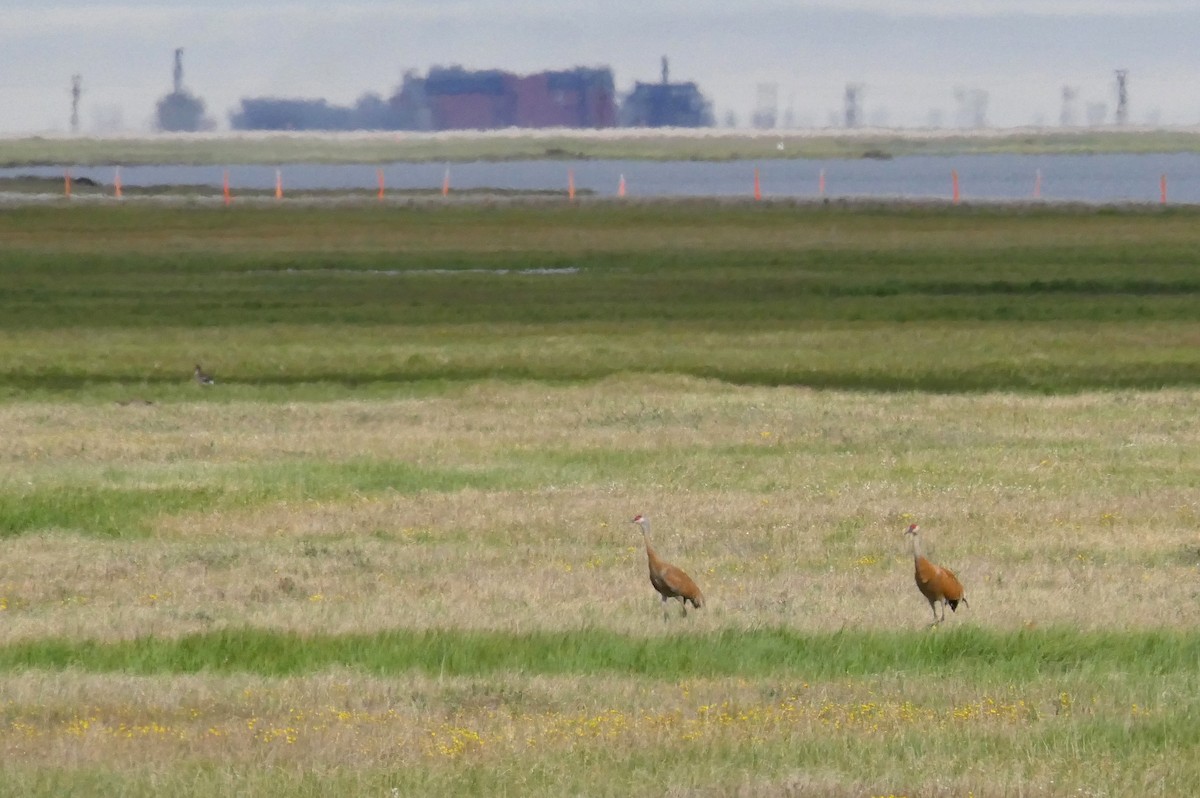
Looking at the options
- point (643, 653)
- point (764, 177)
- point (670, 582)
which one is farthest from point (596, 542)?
point (764, 177)

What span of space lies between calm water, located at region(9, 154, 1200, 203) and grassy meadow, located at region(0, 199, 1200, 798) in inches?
1932

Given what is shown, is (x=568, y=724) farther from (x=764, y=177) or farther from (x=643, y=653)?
(x=764, y=177)

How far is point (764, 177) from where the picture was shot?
133 m

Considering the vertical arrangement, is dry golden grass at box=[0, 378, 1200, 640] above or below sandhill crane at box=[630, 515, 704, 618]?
below

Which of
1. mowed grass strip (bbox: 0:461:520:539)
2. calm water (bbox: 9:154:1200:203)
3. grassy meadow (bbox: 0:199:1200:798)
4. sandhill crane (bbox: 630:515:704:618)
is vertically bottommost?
mowed grass strip (bbox: 0:461:520:539)

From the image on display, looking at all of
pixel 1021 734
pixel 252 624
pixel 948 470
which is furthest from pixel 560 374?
pixel 1021 734

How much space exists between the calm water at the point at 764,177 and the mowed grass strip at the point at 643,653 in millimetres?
72164

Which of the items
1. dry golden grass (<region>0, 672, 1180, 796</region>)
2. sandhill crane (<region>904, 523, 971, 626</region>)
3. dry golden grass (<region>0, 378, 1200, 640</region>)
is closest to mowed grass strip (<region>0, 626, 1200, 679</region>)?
sandhill crane (<region>904, 523, 971, 626</region>)

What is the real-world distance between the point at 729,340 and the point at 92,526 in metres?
20.4

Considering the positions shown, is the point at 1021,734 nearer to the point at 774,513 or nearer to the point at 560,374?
the point at 774,513

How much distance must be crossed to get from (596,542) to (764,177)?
11681 centimetres

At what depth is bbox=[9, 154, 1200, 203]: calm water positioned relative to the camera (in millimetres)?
101000

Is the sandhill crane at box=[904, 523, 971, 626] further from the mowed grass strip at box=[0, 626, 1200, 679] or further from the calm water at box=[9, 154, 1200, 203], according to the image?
the calm water at box=[9, 154, 1200, 203]

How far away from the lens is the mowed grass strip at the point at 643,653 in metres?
12.2
